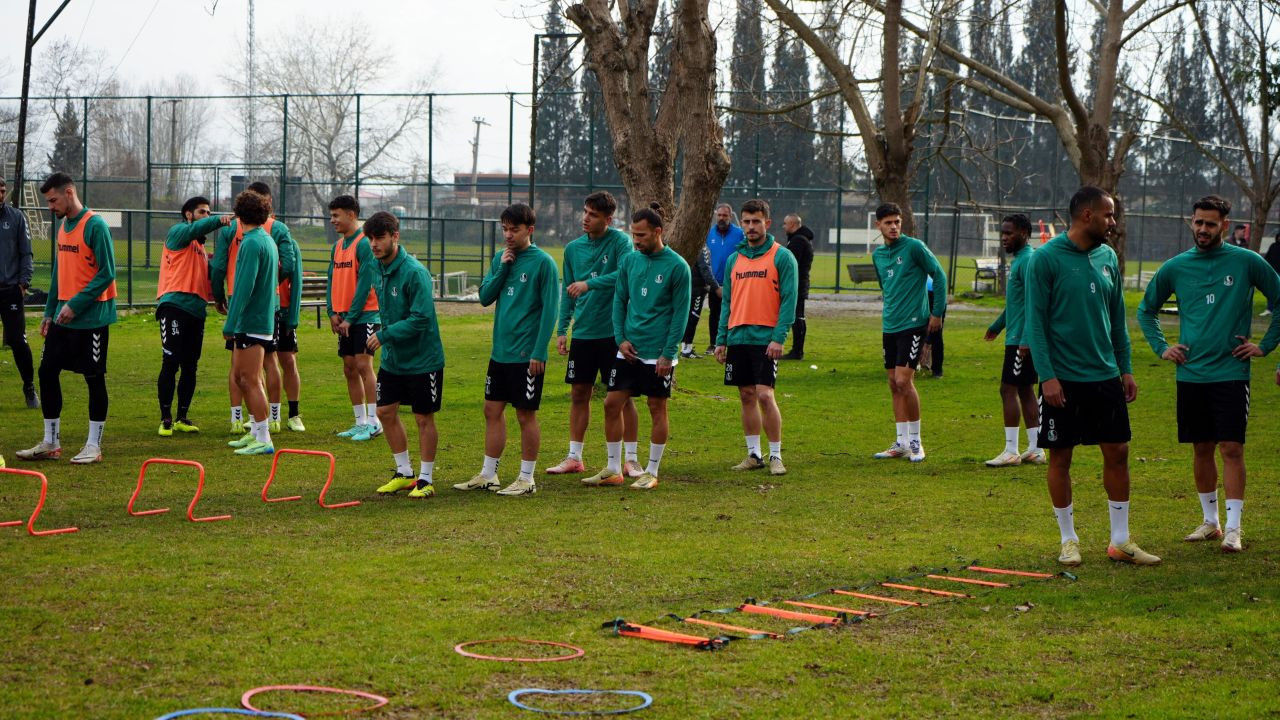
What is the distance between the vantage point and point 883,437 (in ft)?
38.5

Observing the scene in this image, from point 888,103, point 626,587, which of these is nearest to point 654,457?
point 626,587

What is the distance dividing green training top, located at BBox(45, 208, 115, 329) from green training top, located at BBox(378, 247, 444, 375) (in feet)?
7.59

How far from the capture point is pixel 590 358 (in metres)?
9.43

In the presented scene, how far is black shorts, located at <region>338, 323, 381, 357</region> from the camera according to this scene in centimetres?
1096

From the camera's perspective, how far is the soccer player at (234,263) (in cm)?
1044

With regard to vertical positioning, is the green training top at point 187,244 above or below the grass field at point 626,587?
above

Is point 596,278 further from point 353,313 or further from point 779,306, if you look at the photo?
point 353,313

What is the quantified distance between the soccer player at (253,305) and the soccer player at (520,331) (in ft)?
6.89

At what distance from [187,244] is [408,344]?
9.84 ft

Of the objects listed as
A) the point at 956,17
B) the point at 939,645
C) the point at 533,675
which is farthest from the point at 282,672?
the point at 956,17

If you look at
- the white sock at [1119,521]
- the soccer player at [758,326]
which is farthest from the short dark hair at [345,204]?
the white sock at [1119,521]

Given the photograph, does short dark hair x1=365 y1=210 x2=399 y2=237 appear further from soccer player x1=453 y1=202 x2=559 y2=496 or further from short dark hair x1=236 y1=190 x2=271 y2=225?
short dark hair x1=236 y1=190 x2=271 y2=225

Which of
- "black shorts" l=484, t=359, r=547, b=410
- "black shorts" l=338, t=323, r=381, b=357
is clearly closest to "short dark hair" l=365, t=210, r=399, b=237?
"black shorts" l=484, t=359, r=547, b=410

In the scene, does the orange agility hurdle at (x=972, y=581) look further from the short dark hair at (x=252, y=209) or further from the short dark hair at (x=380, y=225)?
the short dark hair at (x=252, y=209)
